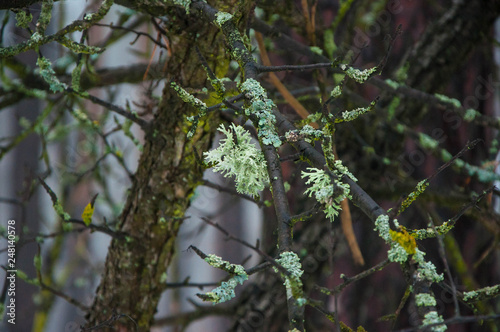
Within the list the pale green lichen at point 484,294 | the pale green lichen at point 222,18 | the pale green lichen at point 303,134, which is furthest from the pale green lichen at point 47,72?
the pale green lichen at point 484,294

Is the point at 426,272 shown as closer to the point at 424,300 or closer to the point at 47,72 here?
the point at 424,300

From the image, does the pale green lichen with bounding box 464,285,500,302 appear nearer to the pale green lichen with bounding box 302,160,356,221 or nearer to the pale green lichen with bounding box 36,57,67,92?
the pale green lichen with bounding box 302,160,356,221

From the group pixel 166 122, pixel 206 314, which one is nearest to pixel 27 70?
pixel 166 122

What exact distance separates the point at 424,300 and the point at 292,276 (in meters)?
0.14

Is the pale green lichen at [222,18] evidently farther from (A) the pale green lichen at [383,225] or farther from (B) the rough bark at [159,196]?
(A) the pale green lichen at [383,225]

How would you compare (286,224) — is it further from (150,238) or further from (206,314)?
(206,314)

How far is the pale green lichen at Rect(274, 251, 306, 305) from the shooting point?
1.64ft

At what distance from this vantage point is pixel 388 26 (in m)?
1.94

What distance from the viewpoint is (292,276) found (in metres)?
0.51

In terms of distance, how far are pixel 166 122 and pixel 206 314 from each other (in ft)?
2.81

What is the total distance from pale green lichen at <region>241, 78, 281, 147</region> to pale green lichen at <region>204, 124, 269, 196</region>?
4 cm

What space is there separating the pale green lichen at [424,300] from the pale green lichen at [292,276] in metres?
0.12

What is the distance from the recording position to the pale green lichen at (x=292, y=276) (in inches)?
19.6

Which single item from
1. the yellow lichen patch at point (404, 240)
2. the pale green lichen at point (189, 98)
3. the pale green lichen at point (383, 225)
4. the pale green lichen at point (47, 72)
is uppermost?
the pale green lichen at point (47, 72)
